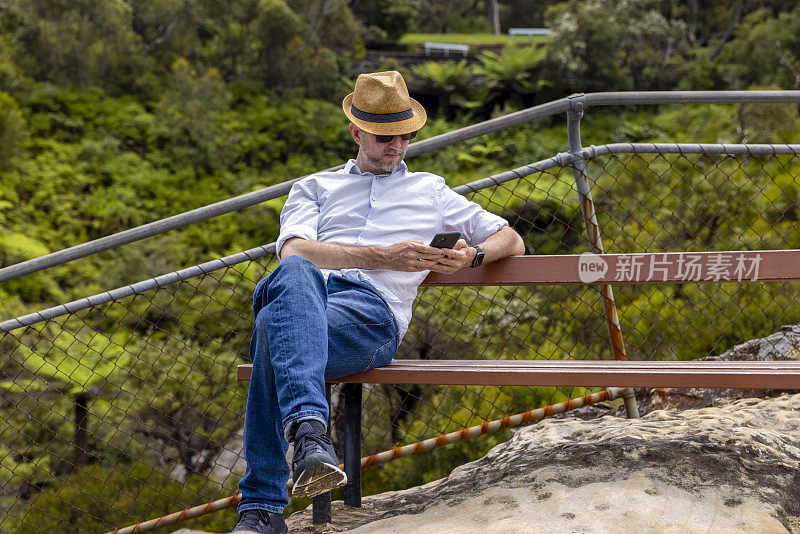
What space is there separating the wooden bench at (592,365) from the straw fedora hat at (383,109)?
541 millimetres

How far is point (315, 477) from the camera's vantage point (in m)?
1.89

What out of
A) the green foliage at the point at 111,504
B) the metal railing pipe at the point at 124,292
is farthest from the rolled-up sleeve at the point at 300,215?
the green foliage at the point at 111,504


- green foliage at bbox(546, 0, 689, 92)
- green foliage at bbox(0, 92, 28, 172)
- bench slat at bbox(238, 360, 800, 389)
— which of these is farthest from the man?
green foliage at bbox(546, 0, 689, 92)

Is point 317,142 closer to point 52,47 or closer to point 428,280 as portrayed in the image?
point 52,47

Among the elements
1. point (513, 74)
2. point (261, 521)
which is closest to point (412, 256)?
point (261, 521)

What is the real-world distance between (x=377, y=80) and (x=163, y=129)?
15741mm

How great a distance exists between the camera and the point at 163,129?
57.0 feet

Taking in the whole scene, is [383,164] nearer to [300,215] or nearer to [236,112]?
[300,215]

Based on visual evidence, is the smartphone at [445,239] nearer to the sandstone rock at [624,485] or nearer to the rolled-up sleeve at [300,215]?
the rolled-up sleeve at [300,215]

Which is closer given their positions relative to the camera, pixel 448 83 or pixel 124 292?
pixel 124 292

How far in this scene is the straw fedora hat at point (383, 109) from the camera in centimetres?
268

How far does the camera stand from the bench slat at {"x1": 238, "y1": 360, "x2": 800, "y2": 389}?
2.13m

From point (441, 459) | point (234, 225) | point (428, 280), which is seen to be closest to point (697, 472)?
point (428, 280)

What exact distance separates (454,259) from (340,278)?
38 centimetres
